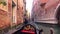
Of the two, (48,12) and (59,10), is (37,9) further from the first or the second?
(59,10)

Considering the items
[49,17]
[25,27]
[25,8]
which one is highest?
[25,8]

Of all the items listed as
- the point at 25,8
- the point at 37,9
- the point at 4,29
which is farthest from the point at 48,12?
the point at 4,29

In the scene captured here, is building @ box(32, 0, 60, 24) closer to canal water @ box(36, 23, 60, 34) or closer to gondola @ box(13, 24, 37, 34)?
canal water @ box(36, 23, 60, 34)

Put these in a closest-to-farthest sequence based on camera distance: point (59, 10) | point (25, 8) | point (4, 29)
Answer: point (4, 29)
point (25, 8)
point (59, 10)

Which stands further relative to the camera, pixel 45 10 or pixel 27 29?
pixel 45 10

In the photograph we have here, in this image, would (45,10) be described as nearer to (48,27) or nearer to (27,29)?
(48,27)

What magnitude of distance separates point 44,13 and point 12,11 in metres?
0.71

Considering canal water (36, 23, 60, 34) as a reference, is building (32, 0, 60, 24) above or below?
above

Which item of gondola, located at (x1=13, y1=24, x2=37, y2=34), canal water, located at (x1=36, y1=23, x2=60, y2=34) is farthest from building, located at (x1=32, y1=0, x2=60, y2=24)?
gondola, located at (x1=13, y1=24, x2=37, y2=34)

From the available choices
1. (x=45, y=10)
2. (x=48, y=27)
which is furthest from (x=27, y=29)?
(x=45, y=10)

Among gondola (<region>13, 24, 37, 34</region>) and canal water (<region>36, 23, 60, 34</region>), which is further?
canal water (<region>36, 23, 60, 34</region>)

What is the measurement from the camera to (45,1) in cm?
260

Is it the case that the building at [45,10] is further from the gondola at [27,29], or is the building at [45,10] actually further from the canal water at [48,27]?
the gondola at [27,29]

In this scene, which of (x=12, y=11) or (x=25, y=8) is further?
(x=25, y=8)
